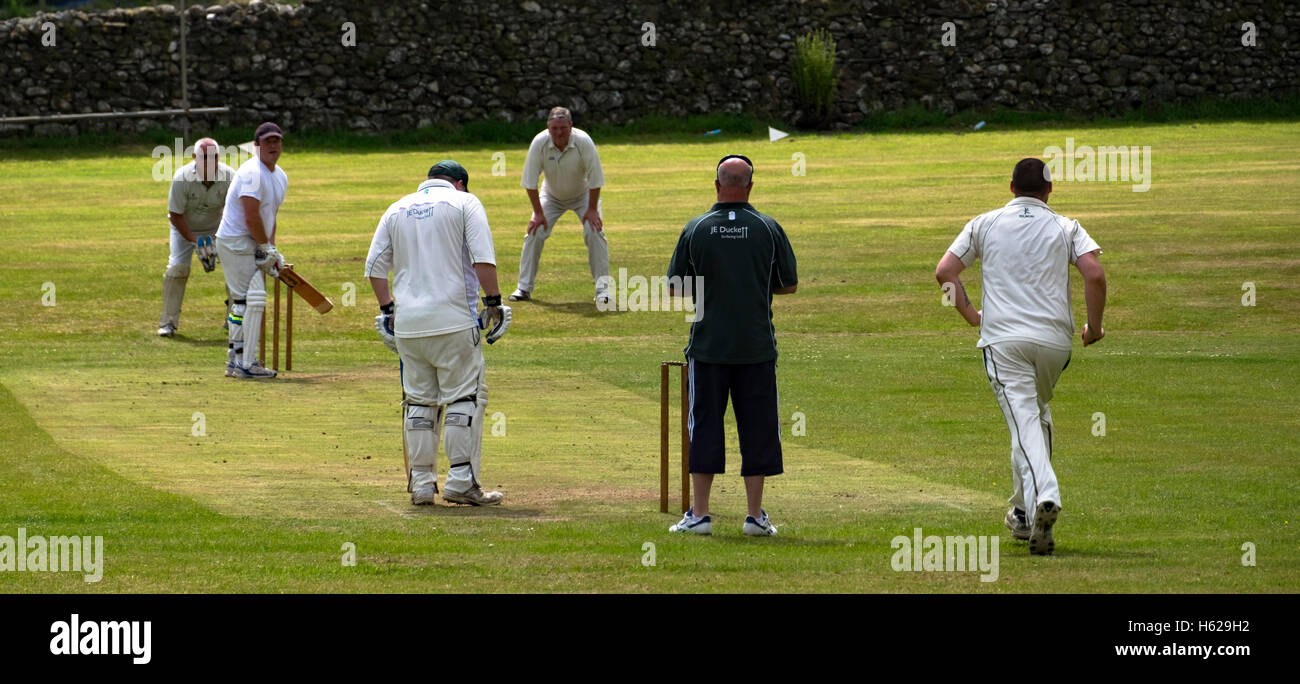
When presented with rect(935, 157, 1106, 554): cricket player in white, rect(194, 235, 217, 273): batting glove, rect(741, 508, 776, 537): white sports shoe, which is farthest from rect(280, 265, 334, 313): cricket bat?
rect(935, 157, 1106, 554): cricket player in white

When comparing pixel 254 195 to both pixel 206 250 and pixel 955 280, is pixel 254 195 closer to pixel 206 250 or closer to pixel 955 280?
pixel 206 250

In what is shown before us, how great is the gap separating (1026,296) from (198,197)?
11417 millimetres

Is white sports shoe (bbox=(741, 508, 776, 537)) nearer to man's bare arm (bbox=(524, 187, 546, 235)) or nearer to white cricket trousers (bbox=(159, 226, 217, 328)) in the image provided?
white cricket trousers (bbox=(159, 226, 217, 328))

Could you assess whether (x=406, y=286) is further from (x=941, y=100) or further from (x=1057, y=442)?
(x=941, y=100)

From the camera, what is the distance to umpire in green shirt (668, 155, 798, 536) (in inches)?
352

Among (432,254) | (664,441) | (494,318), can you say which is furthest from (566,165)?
(664,441)

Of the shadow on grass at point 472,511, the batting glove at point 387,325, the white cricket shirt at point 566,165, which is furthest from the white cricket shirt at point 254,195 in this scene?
the shadow on grass at point 472,511

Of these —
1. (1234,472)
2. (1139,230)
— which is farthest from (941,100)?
(1234,472)

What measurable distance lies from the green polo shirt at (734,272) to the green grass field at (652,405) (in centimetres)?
102

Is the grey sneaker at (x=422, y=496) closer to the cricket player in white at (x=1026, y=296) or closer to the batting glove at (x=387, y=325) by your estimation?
the batting glove at (x=387, y=325)

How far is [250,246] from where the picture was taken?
16.1m

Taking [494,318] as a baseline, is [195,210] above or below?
above

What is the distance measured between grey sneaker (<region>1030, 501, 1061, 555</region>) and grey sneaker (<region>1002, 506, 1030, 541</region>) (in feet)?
1.47

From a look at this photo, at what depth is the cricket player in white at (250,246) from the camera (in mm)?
15734
